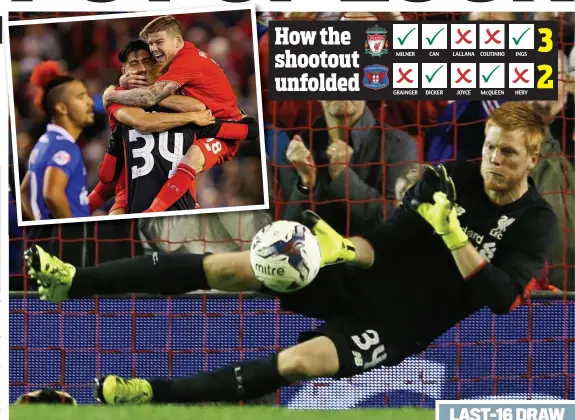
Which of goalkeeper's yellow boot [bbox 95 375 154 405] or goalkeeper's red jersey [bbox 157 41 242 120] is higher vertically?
goalkeeper's red jersey [bbox 157 41 242 120]

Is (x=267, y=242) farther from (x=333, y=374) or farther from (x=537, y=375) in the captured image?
(x=537, y=375)

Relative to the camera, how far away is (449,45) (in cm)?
585

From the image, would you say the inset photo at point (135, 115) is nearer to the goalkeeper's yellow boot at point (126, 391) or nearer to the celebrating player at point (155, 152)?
the celebrating player at point (155, 152)

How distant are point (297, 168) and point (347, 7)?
30.1 inches

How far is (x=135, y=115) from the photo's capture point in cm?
582

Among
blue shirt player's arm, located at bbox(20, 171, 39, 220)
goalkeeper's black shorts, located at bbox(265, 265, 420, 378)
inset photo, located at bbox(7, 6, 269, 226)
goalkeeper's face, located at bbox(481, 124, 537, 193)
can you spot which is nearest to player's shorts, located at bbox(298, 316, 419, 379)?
goalkeeper's black shorts, located at bbox(265, 265, 420, 378)

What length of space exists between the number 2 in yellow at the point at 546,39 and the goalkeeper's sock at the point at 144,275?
182 cm

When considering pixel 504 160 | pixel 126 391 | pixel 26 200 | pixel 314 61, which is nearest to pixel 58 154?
pixel 26 200

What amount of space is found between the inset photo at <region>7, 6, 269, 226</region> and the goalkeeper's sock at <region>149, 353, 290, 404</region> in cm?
73

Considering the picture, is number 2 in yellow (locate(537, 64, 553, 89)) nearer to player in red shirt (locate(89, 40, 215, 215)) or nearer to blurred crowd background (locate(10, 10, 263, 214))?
blurred crowd background (locate(10, 10, 263, 214))

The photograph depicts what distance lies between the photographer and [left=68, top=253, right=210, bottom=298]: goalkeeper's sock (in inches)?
231

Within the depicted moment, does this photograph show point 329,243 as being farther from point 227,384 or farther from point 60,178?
point 60,178

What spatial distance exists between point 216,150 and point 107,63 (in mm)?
629

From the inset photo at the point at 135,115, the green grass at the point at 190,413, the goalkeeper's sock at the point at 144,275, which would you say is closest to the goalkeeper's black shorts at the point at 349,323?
the green grass at the point at 190,413
